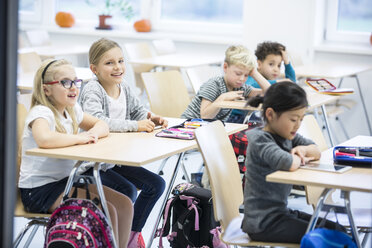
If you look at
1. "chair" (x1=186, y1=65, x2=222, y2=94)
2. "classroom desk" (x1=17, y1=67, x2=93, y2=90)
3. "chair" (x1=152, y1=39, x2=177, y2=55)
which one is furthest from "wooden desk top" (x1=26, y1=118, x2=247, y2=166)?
"chair" (x1=152, y1=39, x2=177, y2=55)

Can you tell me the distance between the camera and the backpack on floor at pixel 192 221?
264 centimetres

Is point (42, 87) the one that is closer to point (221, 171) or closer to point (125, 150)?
point (125, 150)

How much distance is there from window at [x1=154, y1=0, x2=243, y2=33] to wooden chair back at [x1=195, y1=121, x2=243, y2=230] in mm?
4756

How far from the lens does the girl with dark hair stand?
2.14 m

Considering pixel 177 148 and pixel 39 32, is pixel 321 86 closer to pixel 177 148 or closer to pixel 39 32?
pixel 177 148

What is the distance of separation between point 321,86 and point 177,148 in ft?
6.76

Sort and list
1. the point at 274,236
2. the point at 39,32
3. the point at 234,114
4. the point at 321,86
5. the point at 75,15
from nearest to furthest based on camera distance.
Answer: the point at 274,236 → the point at 234,114 → the point at 321,86 → the point at 39,32 → the point at 75,15

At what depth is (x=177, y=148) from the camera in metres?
2.44

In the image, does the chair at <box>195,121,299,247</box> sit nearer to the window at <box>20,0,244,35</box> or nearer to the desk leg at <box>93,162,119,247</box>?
the desk leg at <box>93,162,119,247</box>

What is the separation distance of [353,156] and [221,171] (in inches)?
19.6

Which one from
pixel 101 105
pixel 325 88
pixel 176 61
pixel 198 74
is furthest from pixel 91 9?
pixel 101 105

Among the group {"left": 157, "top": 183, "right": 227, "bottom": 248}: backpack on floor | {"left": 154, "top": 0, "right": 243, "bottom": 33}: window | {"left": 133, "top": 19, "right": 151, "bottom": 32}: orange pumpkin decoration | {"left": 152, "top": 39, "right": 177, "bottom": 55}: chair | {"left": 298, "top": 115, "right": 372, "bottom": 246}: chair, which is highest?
{"left": 154, "top": 0, "right": 243, "bottom": 33}: window

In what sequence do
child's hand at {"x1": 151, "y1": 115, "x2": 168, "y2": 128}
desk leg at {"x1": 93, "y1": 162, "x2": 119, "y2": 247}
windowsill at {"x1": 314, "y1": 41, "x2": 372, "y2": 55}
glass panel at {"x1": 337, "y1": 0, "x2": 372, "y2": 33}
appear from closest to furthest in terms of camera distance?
1. desk leg at {"x1": 93, "y1": 162, "x2": 119, "y2": 247}
2. child's hand at {"x1": 151, "y1": 115, "x2": 168, "y2": 128}
3. windowsill at {"x1": 314, "y1": 41, "x2": 372, "y2": 55}
4. glass panel at {"x1": 337, "y1": 0, "x2": 372, "y2": 33}

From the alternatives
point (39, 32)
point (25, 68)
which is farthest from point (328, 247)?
point (39, 32)
